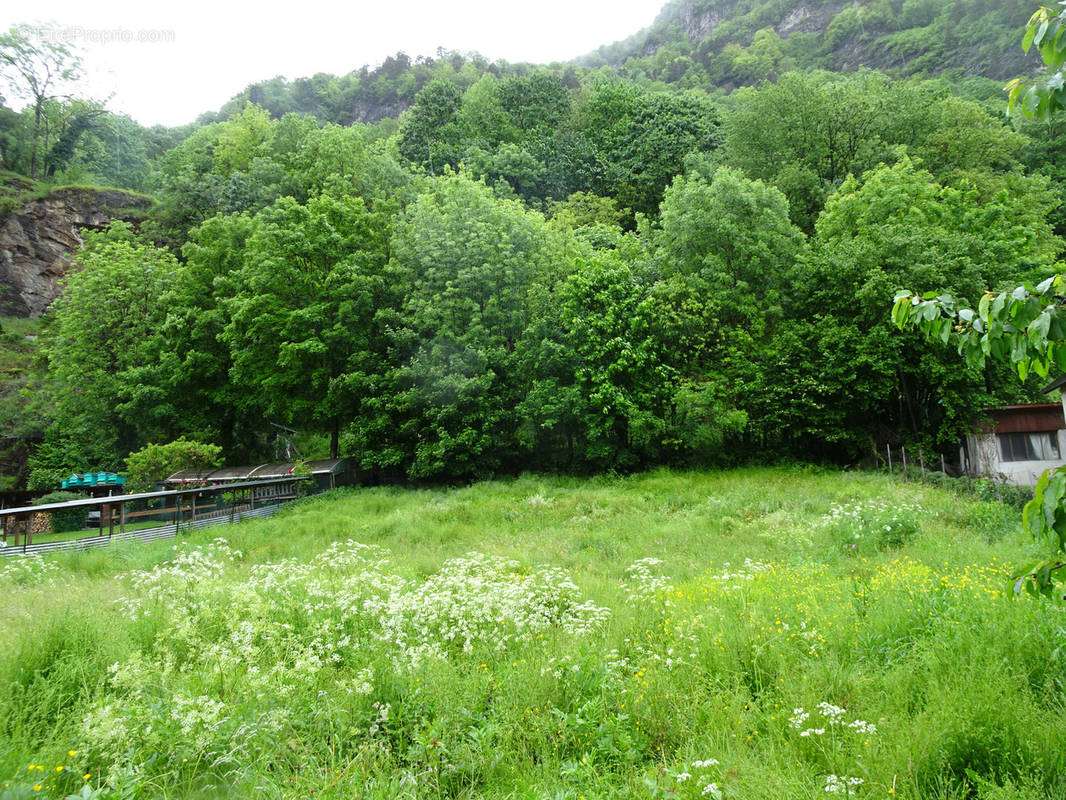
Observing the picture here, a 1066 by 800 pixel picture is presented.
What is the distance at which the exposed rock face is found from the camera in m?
39.5

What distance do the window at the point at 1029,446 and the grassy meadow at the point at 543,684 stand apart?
54.4 ft

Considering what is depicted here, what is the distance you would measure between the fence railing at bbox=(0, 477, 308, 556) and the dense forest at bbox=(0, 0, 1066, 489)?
4.98 metres

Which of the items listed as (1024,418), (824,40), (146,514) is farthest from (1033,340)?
(824,40)

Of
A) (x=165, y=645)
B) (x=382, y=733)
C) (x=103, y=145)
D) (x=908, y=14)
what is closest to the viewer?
(x=382, y=733)

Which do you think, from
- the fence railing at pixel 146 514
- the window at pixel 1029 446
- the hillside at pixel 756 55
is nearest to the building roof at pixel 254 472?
the fence railing at pixel 146 514

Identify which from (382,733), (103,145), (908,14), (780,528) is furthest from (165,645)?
(908,14)

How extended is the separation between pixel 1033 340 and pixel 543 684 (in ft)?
14.0

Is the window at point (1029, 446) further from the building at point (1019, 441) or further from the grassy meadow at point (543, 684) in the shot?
the grassy meadow at point (543, 684)

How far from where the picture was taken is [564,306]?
25.0 meters

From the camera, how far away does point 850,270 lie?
22.4 metres

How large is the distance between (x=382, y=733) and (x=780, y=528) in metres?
10.6

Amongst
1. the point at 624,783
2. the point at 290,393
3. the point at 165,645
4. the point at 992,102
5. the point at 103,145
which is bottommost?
the point at 624,783

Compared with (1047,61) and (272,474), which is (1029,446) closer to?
(1047,61)

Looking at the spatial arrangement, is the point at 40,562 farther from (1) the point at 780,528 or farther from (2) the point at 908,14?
(2) the point at 908,14
